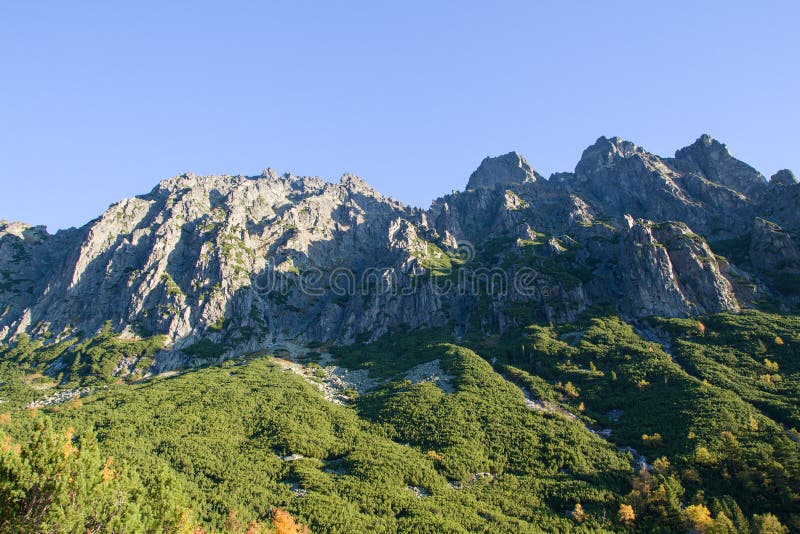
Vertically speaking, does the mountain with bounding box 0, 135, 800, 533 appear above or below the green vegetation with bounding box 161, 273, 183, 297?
below

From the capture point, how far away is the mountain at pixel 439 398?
58.7 metres

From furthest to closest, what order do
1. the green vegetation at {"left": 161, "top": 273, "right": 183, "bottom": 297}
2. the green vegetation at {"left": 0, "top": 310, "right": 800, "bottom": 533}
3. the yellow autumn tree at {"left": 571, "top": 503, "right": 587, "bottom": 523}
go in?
the green vegetation at {"left": 161, "top": 273, "right": 183, "bottom": 297}, the yellow autumn tree at {"left": 571, "top": 503, "right": 587, "bottom": 523}, the green vegetation at {"left": 0, "top": 310, "right": 800, "bottom": 533}

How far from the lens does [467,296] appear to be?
185500 millimetres

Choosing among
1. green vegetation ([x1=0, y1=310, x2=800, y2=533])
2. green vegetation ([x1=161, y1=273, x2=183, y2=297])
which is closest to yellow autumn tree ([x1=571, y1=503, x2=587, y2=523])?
green vegetation ([x1=0, y1=310, x2=800, y2=533])

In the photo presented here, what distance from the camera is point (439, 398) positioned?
106 meters

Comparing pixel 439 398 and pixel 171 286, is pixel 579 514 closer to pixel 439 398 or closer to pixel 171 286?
pixel 439 398

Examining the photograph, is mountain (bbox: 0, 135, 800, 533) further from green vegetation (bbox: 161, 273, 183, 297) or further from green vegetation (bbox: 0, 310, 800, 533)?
green vegetation (bbox: 161, 273, 183, 297)

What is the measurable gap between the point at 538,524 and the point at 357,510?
25.7 m

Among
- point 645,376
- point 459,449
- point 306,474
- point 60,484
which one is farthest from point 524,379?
point 60,484

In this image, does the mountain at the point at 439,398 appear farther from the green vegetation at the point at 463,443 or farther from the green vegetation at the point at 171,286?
the green vegetation at the point at 171,286

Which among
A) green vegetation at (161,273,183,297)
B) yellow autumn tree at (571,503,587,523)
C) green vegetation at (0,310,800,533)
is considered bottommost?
yellow autumn tree at (571,503,587,523)

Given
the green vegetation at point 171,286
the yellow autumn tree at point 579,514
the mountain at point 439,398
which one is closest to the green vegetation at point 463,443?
the yellow autumn tree at point 579,514

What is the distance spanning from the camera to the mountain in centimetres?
5872

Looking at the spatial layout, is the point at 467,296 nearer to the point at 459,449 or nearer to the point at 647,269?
the point at 647,269
